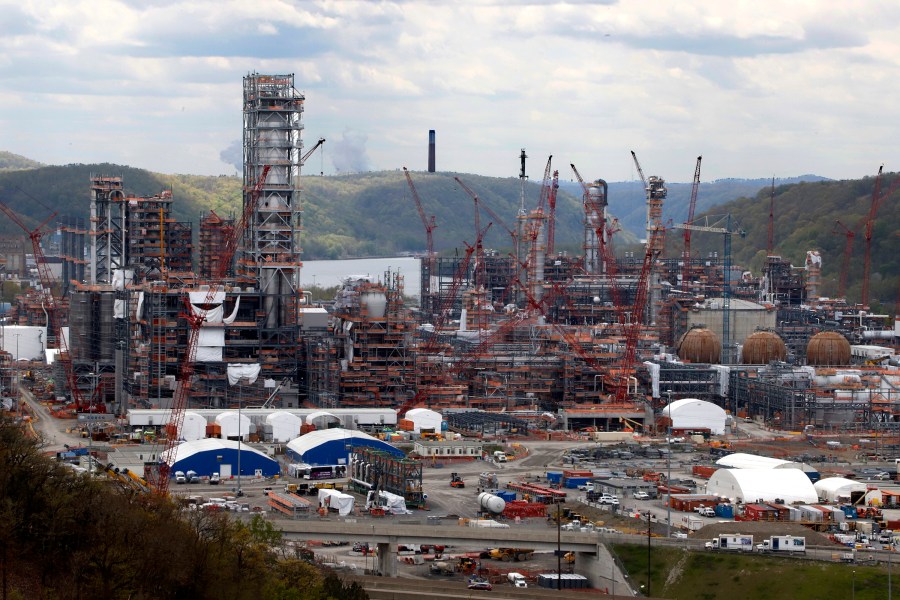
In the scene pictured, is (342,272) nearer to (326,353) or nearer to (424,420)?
(326,353)

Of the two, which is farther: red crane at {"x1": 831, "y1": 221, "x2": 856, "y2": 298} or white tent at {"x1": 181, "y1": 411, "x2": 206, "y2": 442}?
red crane at {"x1": 831, "y1": 221, "x2": 856, "y2": 298}

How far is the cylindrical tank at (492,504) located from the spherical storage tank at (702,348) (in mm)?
31190

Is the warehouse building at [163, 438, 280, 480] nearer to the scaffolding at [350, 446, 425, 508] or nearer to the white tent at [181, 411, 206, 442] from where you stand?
the scaffolding at [350, 446, 425, 508]

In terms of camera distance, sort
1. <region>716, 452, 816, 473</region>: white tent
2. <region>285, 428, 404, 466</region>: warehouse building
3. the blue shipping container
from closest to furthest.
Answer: the blue shipping container
<region>716, 452, 816, 473</region>: white tent
<region>285, 428, 404, 466</region>: warehouse building

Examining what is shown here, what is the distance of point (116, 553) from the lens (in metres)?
29.4

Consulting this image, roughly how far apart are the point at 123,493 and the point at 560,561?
32.8ft

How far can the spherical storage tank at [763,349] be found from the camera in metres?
72.6

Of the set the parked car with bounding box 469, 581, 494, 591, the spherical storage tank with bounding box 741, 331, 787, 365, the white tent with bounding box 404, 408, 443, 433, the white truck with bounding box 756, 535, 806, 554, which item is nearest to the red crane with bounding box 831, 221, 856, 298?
the spherical storage tank with bounding box 741, 331, 787, 365

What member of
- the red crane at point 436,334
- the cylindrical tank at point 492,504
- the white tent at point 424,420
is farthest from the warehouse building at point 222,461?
the red crane at point 436,334

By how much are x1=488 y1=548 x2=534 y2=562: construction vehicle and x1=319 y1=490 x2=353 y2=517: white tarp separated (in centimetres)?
474

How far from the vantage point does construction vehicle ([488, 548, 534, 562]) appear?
40.2 meters

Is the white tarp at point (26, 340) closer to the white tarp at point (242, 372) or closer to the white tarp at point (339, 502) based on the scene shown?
the white tarp at point (242, 372)

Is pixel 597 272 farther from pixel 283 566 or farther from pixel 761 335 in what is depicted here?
pixel 283 566

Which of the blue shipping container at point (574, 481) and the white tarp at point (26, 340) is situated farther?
the white tarp at point (26, 340)
